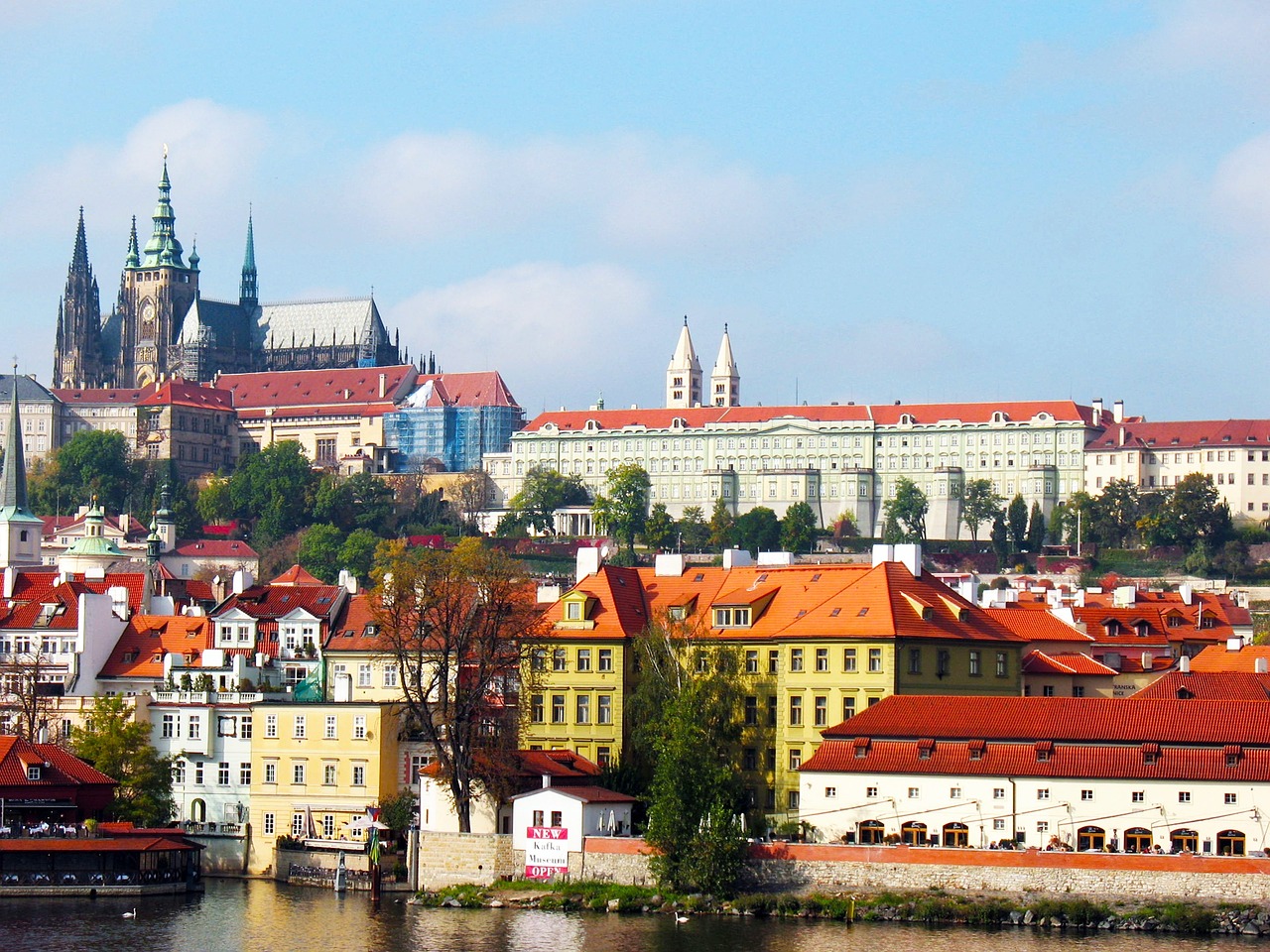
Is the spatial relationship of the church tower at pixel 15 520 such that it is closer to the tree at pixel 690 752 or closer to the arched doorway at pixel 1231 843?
the tree at pixel 690 752

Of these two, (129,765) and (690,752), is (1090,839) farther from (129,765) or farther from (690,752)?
(129,765)

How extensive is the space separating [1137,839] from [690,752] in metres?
10.3

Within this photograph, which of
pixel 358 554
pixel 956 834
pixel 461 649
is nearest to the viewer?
pixel 956 834

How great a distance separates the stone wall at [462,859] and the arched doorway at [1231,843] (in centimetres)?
1621

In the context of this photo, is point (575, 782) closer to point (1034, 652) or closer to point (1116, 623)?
point (1034, 652)

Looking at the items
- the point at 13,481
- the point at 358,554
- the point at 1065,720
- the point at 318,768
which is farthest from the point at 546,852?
the point at 358,554

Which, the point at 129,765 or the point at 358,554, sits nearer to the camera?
the point at 129,765

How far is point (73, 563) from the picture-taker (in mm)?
129875

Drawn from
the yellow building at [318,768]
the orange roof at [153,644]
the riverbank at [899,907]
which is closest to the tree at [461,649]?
the yellow building at [318,768]

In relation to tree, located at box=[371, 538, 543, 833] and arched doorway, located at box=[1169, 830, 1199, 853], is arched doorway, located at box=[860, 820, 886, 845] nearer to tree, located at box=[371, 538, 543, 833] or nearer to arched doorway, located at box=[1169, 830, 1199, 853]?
arched doorway, located at box=[1169, 830, 1199, 853]

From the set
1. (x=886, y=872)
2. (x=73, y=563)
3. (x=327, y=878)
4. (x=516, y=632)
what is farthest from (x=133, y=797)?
(x=73, y=563)

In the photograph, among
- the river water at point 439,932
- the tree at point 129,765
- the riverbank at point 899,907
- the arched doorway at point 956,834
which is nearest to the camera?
the river water at point 439,932

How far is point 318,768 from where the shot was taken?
2803 inches

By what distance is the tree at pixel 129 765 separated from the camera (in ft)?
234
